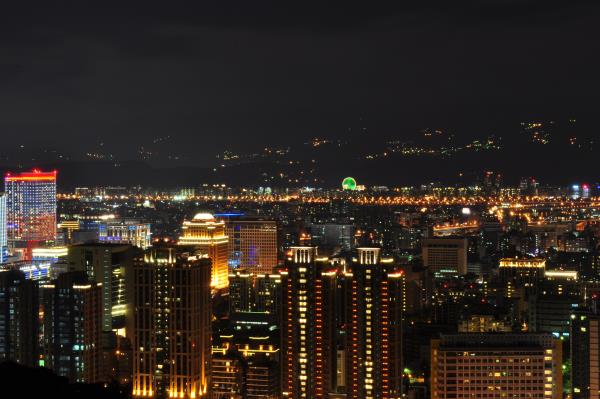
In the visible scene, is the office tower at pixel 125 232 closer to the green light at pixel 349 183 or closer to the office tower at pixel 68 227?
the office tower at pixel 68 227

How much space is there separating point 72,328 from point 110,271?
2.66 metres

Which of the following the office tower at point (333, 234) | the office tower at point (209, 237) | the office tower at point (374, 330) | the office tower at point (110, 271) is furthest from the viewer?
the office tower at point (333, 234)

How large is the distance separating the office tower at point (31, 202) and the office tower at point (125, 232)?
236 cm

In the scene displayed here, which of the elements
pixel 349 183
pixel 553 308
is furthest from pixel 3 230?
pixel 553 308

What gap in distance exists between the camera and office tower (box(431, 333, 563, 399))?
38.3 feet

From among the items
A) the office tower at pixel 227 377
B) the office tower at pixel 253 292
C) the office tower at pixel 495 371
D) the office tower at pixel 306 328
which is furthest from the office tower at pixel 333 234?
the office tower at pixel 495 371

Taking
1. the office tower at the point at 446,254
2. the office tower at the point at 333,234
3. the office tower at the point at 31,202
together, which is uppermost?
the office tower at the point at 31,202

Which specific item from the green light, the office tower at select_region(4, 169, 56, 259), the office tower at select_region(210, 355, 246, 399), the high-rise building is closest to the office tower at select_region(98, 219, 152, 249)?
the office tower at select_region(4, 169, 56, 259)

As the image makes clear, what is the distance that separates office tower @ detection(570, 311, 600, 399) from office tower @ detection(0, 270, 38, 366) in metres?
6.35

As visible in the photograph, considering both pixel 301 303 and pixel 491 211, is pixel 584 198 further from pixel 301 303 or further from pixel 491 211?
pixel 301 303

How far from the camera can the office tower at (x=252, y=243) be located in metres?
23.1

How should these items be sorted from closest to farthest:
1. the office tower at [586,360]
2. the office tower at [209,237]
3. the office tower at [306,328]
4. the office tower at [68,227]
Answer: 1. the office tower at [586,360]
2. the office tower at [306,328]
3. the office tower at [209,237]
4. the office tower at [68,227]

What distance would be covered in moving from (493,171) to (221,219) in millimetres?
14595

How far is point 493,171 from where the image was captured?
36.8 m
